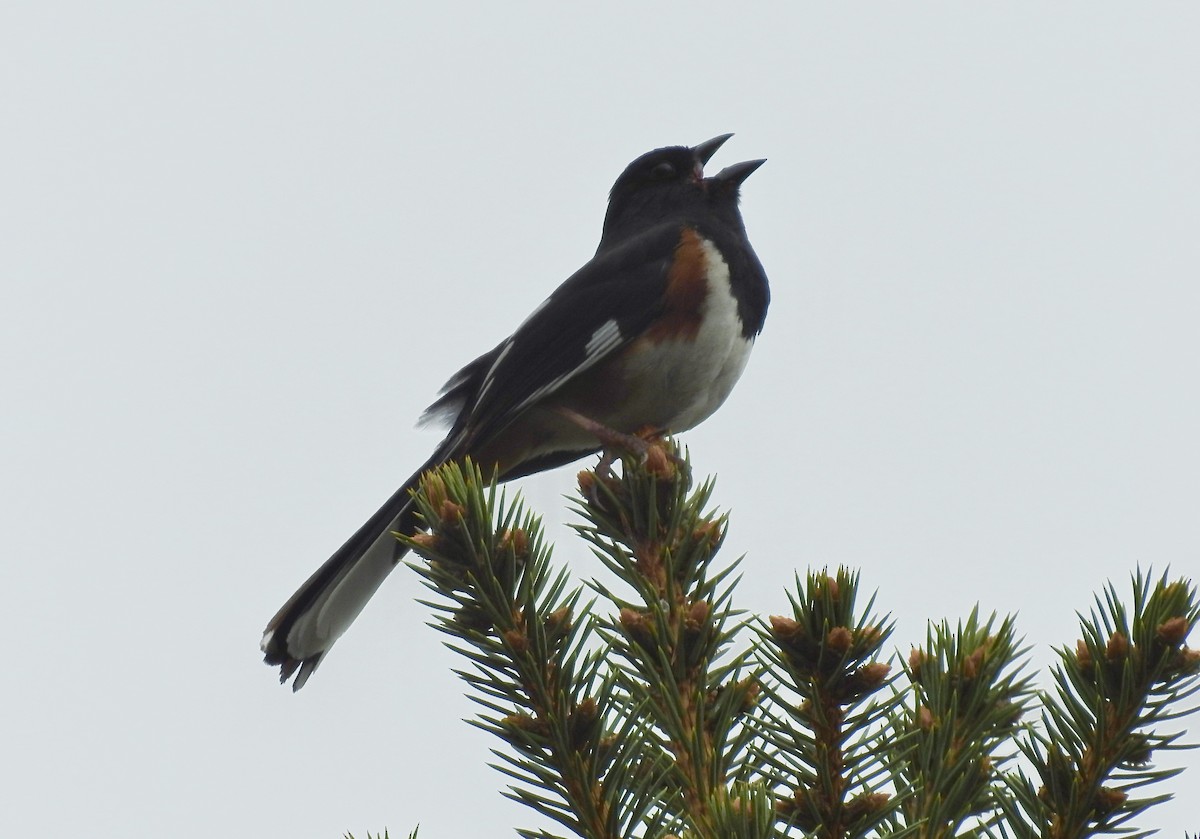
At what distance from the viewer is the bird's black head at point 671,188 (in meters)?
4.23

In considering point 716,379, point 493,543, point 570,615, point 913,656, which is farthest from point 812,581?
point 716,379

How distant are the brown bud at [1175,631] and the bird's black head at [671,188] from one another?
9.79 ft

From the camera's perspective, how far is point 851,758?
1387 millimetres

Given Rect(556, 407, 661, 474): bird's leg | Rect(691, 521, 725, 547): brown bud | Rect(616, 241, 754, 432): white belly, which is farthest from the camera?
Rect(616, 241, 754, 432): white belly

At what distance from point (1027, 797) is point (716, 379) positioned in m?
2.30

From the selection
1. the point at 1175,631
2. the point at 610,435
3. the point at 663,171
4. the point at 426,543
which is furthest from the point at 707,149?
the point at 1175,631

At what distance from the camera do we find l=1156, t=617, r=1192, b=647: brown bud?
1.31m

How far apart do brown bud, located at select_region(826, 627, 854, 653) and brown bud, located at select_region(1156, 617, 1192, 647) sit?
0.33 m

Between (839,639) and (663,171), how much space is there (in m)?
3.24

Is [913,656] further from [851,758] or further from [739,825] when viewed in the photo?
[739,825]

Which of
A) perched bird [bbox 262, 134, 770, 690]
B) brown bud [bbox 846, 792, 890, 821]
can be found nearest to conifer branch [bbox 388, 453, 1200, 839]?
brown bud [bbox 846, 792, 890, 821]

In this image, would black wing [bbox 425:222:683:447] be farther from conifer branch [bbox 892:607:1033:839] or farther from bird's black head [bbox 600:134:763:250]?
conifer branch [bbox 892:607:1033:839]

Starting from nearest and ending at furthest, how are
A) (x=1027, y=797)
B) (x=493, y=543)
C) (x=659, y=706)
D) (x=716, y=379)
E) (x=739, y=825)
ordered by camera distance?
(x=739, y=825), (x=1027, y=797), (x=659, y=706), (x=493, y=543), (x=716, y=379)

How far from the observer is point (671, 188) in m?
4.39
